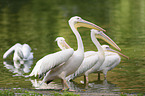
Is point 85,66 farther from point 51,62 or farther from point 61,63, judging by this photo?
point 51,62

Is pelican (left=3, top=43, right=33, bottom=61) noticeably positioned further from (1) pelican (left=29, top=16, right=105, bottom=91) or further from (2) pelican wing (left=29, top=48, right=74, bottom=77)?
(2) pelican wing (left=29, top=48, right=74, bottom=77)

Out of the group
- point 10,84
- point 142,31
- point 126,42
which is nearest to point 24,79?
point 10,84

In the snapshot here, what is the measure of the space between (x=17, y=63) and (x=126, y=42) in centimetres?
439

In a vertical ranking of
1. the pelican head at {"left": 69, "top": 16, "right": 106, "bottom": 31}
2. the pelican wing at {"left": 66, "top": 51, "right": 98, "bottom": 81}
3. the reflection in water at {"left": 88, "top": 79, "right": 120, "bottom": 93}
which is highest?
the pelican head at {"left": 69, "top": 16, "right": 106, "bottom": 31}

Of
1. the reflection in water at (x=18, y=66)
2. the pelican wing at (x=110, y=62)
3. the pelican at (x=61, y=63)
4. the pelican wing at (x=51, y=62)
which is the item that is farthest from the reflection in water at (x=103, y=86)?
the reflection in water at (x=18, y=66)

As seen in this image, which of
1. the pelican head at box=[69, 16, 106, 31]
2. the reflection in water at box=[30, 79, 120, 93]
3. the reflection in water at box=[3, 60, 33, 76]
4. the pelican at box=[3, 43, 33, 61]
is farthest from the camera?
the pelican at box=[3, 43, 33, 61]

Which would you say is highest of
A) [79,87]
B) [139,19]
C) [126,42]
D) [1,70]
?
[139,19]

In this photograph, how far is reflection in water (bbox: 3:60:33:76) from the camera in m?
9.95

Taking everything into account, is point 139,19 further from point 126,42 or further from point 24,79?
point 24,79

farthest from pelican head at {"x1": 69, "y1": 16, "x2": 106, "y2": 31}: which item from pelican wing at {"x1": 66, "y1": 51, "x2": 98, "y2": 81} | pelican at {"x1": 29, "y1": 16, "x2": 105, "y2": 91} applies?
pelican wing at {"x1": 66, "y1": 51, "x2": 98, "y2": 81}

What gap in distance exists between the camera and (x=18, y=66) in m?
10.8

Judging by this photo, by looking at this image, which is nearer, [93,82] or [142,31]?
[93,82]

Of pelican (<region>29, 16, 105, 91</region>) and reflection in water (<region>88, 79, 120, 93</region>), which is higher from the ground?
pelican (<region>29, 16, 105, 91</region>)

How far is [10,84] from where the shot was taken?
332 inches
